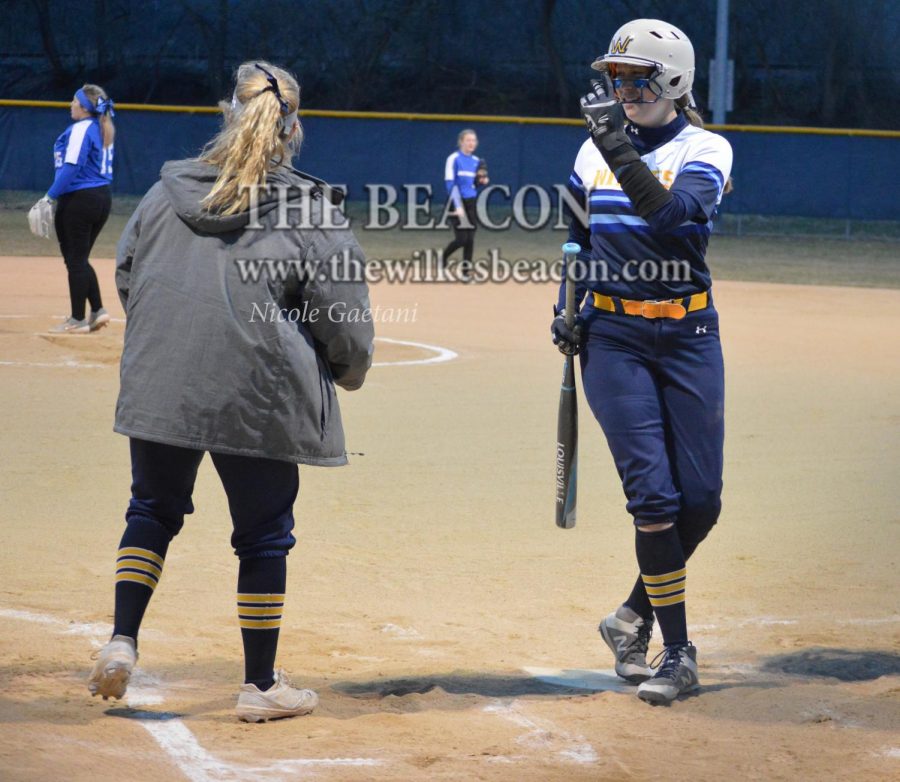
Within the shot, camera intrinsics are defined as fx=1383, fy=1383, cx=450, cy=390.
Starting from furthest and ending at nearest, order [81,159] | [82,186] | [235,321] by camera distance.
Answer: [82,186]
[81,159]
[235,321]

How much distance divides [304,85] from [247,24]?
10.4 ft

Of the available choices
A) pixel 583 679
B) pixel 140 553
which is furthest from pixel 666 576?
pixel 140 553

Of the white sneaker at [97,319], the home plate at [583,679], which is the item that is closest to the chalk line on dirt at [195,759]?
the home plate at [583,679]

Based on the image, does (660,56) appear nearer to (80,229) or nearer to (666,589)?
(666,589)

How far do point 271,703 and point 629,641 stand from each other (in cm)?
125

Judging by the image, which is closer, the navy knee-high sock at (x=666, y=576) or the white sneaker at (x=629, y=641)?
the navy knee-high sock at (x=666, y=576)

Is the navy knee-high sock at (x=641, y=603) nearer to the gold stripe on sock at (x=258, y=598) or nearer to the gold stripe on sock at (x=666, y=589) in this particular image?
the gold stripe on sock at (x=666, y=589)

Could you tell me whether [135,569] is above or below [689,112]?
below

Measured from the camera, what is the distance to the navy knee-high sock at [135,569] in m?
4.02

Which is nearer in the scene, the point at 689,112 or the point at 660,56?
the point at 660,56

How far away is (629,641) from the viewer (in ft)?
14.9

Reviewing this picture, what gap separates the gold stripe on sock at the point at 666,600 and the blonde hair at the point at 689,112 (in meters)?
1.31

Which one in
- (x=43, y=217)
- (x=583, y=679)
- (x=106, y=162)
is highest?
(x=106, y=162)

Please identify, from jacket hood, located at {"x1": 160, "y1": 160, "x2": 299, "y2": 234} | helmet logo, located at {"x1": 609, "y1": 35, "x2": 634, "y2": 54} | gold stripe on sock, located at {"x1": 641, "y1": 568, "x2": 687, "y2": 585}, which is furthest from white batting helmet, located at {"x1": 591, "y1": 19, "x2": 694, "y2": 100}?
gold stripe on sock, located at {"x1": 641, "y1": 568, "x2": 687, "y2": 585}
